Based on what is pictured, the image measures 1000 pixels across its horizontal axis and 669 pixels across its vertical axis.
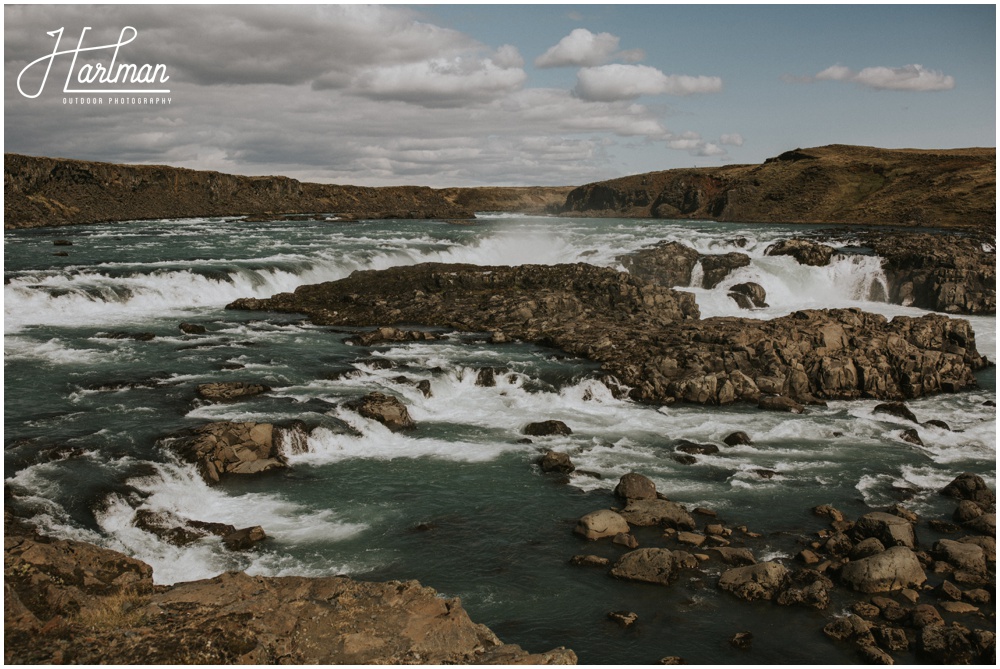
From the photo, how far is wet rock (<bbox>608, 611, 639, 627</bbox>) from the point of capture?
1198 centimetres

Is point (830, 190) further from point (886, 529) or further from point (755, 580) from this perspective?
point (755, 580)

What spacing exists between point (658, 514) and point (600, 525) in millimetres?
1510

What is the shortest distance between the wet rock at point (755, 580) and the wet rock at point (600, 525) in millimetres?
2554

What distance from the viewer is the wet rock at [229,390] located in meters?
21.7

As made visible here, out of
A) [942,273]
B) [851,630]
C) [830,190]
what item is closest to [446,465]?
[851,630]

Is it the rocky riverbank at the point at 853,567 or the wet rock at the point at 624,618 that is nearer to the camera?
the rocky riverbank at the point at 853,567

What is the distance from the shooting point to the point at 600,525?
15.3 m

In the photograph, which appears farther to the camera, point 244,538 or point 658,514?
point 658,514

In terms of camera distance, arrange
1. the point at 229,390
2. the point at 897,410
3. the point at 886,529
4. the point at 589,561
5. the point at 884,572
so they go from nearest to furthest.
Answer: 1. the point at 884,572
2. the point at 589,561
3. the point at 886,529
4. the point at 229,390
5. the point at 897,410

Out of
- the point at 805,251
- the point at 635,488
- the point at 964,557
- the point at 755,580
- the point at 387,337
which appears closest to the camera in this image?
the point at 755,580

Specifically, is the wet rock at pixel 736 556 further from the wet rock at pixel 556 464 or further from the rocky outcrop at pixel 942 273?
the rocky outcrop at pixel 942 273

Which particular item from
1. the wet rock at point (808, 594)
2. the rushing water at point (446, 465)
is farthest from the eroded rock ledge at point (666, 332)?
the wet rock at point (808, 594)

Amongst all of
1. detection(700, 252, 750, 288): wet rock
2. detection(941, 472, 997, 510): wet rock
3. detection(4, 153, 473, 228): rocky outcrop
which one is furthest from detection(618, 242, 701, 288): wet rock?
detection(4, 153, 473, 228): rocky outcrop

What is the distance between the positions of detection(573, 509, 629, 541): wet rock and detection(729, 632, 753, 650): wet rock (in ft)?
12.7
